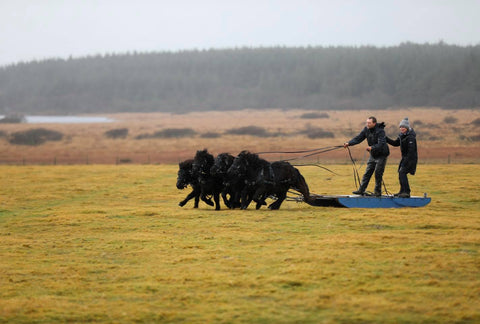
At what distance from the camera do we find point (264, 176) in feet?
60.9

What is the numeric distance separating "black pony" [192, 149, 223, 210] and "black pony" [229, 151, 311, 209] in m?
0.87

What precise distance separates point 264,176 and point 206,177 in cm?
171

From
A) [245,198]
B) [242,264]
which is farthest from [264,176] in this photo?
[242,264]

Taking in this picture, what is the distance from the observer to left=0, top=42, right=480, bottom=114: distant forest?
117 metres

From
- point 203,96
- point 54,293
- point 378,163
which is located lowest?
point 54,293

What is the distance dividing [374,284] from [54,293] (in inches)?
188

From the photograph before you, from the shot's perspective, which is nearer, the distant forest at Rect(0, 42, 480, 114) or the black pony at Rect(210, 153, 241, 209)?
the black pony at Rect(210, 153, 241, 209)

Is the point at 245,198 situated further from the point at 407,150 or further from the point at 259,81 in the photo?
the point at 259,81

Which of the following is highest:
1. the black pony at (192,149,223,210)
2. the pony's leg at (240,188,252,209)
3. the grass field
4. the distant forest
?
the distant forest

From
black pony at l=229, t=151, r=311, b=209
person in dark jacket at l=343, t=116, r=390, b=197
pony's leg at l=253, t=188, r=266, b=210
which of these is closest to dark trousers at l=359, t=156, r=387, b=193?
person in dark jacket at l=343, t=116, r=390, b=197

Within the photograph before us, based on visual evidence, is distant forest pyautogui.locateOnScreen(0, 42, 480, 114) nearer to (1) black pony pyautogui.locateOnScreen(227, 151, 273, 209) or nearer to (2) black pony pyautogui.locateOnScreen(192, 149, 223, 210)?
(2) black pony pyautogui.locateOnScreen(192, 149, 223, 210)

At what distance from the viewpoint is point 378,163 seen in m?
17.9

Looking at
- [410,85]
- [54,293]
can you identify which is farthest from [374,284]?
[410,85]

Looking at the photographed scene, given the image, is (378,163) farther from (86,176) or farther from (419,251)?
(86,176)
